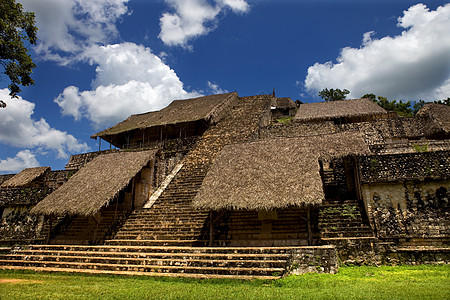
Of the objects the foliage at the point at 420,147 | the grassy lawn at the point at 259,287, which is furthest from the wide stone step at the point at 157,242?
the foliage at the point at 420,147

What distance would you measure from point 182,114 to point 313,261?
1699cm

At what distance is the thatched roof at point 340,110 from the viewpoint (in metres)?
21.6

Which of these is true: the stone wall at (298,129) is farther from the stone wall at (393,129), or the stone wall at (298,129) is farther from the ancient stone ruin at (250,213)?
the ancient stone ruin at (250,213)

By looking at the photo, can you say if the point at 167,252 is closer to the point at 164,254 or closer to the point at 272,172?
the point at 164,254

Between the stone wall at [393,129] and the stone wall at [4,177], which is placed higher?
the stone wall at [393,129]

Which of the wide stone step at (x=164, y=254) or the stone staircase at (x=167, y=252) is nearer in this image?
the stone staircase at (x=167, y=252)

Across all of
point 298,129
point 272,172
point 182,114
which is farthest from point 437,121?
point 182,114

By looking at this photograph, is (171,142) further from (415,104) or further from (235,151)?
(415,104)

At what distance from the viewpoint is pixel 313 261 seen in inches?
271

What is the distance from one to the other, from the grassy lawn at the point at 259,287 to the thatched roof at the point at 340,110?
15.8 meters

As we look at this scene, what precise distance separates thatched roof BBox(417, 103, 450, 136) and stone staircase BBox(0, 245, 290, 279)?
13.8 meters

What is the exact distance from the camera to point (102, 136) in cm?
2253

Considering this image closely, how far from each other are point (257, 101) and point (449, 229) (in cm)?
1880

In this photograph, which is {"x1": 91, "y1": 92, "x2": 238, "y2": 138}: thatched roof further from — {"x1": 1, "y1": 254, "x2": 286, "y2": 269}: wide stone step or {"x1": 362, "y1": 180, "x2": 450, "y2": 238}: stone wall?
{"x1": 362, "y1": 180, "x2": 450, "y2": 238}: stone wall
